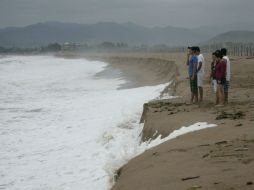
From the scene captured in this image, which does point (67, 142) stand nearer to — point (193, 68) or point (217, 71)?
point (193, 68)

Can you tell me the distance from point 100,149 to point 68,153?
27.6 inches

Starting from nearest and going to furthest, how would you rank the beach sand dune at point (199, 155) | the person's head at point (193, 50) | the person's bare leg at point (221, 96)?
the beach sand dune at point (199, 155)
the person's bare leg at point (221, 96)
the person's head at point (193, 50)

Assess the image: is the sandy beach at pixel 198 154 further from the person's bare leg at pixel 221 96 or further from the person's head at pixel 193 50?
the person's head at pixel 193 50

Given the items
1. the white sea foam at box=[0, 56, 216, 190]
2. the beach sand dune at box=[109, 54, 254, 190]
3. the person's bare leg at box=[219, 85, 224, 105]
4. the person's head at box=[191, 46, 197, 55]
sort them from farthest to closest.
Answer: the person's head at box=[191, 46, 197, 55]
the person's bare leg at box=[219, 85, 224, 105]
the white sea foam at box=[0, 56, 216, 190]
the beach sand dune at box=[109, 54, 254, 190]

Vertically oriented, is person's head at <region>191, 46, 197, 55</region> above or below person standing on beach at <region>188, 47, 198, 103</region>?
above

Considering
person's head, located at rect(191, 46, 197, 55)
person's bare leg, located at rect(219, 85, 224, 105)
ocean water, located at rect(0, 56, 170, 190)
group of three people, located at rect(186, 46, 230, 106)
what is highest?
person's head, located at rect(191, 46, 197, 55)

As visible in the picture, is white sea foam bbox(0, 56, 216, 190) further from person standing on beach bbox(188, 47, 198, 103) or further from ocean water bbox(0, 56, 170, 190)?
person standing on beach bbox(188, 47, 198, 103)

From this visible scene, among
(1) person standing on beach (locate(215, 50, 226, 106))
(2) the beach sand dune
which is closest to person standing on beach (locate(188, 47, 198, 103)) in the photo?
(1) person standing on beach (locate(215, 50, 226, 106))

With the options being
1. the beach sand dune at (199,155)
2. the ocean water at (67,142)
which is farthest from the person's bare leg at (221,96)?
the ocean water at (67,142)

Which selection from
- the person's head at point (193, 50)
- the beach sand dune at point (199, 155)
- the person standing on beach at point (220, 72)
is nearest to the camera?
the beach sand dune at point (199, 155)

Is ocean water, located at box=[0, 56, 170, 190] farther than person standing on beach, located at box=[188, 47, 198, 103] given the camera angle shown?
No

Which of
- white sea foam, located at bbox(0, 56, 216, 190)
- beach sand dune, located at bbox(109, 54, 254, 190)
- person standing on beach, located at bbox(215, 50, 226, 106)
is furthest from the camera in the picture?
person standing on beach, located at bbox(215, 50, 226, 106)

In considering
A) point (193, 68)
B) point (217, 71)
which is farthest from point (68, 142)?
point (217, 71)

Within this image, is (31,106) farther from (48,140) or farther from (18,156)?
(18,156)
